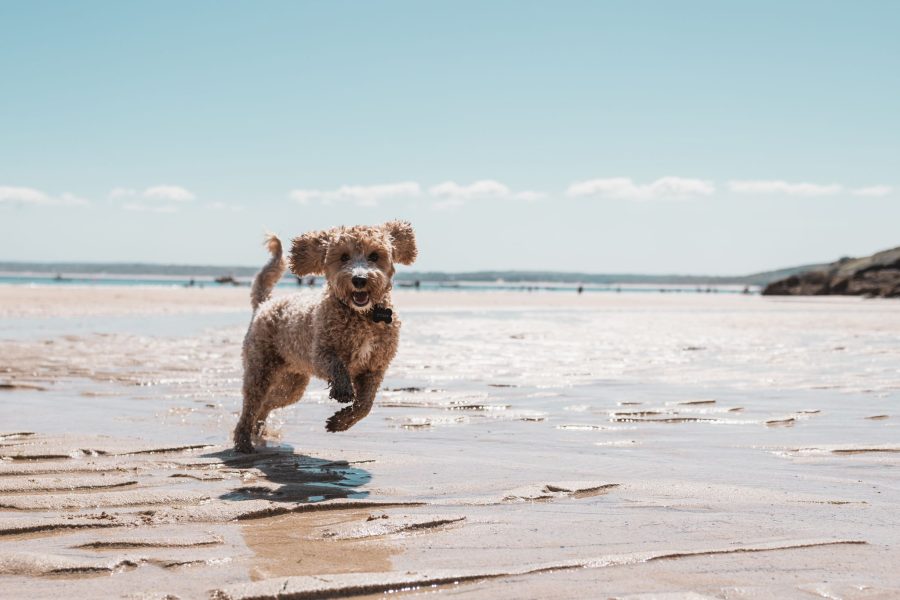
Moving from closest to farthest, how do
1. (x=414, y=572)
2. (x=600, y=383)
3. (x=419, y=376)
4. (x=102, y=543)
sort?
(x=414, y=572) < (x=102, y=543) < (x=600, y=383) < (x=419, y=376)

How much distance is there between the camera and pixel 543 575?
11.7ft

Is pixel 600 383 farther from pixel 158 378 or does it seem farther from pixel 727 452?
pixel 158 378

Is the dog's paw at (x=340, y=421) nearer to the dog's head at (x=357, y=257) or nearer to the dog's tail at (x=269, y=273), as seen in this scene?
the dog's head at (x=357, y=257)

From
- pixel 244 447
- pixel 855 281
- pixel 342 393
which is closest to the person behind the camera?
pixel 342 393

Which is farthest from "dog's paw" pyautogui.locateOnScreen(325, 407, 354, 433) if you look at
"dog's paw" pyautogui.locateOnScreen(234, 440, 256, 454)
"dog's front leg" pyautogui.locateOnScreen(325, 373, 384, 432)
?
"dog's paw" pyautogui.locateOnScreen(234, 440, 256, 454)

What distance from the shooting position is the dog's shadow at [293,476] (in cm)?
512

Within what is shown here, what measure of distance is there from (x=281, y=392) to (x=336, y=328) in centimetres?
169

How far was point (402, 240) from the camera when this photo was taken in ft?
23.8

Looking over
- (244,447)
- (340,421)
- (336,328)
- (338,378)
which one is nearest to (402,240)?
A: (336,328)

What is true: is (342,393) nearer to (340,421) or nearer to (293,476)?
(340,421)

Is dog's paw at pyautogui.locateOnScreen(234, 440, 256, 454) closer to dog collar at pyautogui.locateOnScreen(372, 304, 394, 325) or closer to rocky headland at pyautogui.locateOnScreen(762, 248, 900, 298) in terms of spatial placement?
dog collar at pyautogui.locateOnScreen(372, 304, 394, 325)

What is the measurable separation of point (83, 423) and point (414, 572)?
5237 mm

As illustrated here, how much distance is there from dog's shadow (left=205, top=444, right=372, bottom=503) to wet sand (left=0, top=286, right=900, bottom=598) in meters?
0.03

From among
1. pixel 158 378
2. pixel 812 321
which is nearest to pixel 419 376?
pixel 158 378
